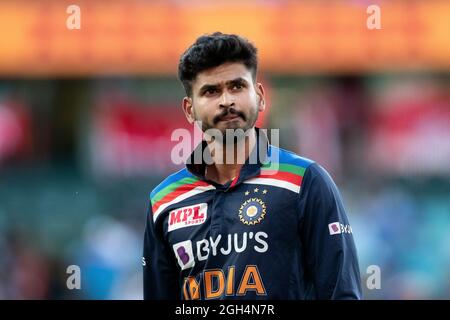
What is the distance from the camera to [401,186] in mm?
12023

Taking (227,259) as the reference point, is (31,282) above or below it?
below

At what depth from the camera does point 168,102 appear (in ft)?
42.2

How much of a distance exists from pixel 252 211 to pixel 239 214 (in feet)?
0.20

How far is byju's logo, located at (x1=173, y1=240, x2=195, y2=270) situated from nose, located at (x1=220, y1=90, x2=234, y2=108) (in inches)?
23.7

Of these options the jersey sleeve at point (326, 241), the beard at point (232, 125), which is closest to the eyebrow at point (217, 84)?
the beard at point (232, 125)

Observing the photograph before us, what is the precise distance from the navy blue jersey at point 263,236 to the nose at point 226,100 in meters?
0.26

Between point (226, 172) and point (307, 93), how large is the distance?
361 inches

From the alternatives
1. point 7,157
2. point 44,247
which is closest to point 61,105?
point 7,157

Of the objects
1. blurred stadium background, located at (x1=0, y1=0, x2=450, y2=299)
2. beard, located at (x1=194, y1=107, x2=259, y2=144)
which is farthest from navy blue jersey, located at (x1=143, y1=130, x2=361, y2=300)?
blurred stadium background, located at (x1=0, y1=0, x2=450, y2=299)

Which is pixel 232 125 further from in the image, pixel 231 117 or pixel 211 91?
pixel 211 91

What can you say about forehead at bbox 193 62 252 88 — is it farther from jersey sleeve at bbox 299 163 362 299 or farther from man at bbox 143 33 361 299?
jersey sleeve at bbox 299 163 362 299

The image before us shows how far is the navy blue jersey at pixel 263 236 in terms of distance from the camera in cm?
360

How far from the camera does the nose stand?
369 cm

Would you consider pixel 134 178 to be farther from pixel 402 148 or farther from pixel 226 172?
pixel 226 172
